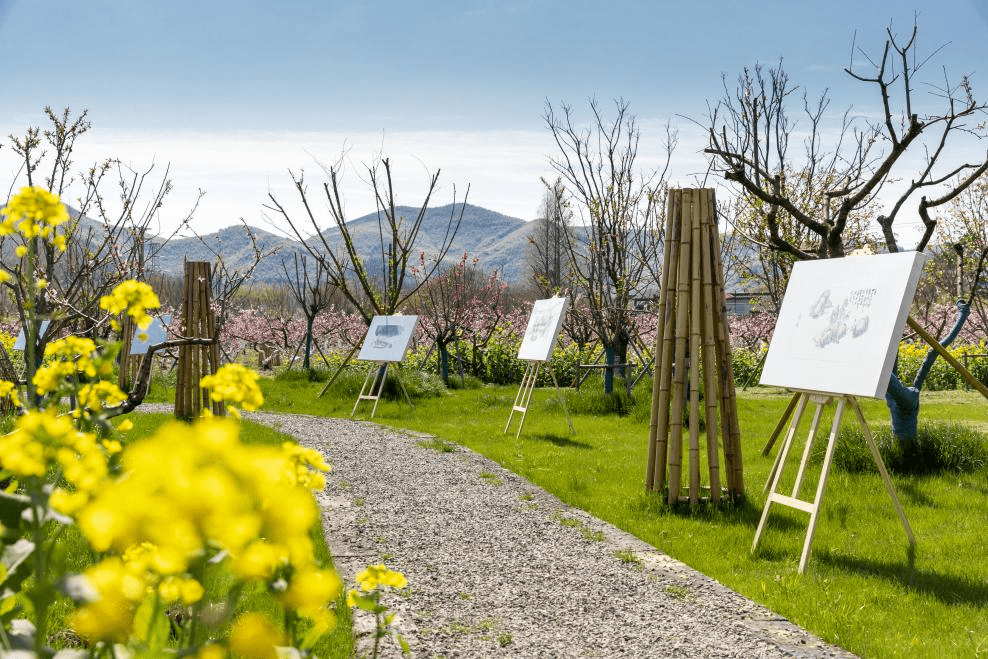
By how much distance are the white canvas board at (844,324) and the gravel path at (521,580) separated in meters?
1.39

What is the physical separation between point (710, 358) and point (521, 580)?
7.47ft

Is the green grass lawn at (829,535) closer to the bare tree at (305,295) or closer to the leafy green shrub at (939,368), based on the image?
the leafy green shrub at (939,368)

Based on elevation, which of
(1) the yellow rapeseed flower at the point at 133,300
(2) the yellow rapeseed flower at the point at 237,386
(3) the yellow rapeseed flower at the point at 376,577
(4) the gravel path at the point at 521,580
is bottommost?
(4) the gravel path at the point at 521,580

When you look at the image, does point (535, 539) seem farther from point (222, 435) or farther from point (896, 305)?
point (222, 435)

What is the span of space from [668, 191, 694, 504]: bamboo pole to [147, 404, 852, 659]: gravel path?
2.26 ft

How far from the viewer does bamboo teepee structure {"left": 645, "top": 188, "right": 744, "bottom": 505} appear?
557 cm

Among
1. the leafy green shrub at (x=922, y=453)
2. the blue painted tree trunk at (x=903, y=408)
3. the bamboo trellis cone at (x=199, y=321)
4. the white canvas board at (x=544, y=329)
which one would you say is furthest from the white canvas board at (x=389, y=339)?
the blue painted tree trunk at (x=903, y=408)

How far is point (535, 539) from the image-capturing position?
4984mm

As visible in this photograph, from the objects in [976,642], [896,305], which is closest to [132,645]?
[976,642]

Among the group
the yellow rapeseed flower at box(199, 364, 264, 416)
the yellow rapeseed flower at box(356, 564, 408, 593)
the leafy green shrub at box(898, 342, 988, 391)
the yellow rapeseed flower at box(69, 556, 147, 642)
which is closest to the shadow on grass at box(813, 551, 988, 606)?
the yellow rapeseed flower at box(356, 564, 408, 593)

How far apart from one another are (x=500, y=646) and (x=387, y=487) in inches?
127

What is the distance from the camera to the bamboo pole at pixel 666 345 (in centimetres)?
572

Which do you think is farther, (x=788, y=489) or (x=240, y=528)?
(x=788, y=489)

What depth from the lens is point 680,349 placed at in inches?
221
